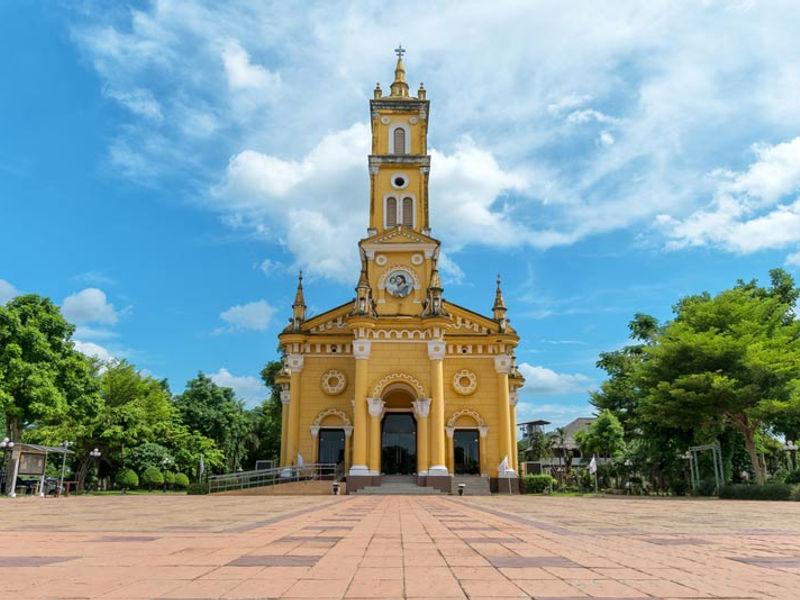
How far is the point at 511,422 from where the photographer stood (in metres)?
37.8

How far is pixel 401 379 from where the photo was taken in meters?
33.8

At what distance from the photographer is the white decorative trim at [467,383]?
118ft

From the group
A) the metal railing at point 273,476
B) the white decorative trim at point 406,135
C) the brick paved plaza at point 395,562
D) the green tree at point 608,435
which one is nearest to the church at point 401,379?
the metal railing at point 273,476

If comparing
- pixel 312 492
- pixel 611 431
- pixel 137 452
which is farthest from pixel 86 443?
pixel 611 431

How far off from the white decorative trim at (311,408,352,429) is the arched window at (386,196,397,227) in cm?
1238

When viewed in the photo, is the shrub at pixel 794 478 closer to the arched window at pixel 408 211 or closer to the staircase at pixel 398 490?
the staircase at pixel 398 490

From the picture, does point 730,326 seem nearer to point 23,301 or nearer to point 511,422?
point 511,422

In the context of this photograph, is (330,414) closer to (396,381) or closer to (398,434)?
(398,434)

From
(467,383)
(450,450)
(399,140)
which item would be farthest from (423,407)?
(399,140)

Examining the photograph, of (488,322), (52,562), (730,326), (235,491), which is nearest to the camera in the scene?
(52,562)

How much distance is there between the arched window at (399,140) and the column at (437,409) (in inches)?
553

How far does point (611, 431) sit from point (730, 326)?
658 inches

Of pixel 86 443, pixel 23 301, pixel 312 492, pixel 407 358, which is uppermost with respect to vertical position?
pixel 23 301

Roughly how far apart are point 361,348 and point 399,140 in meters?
15.2
